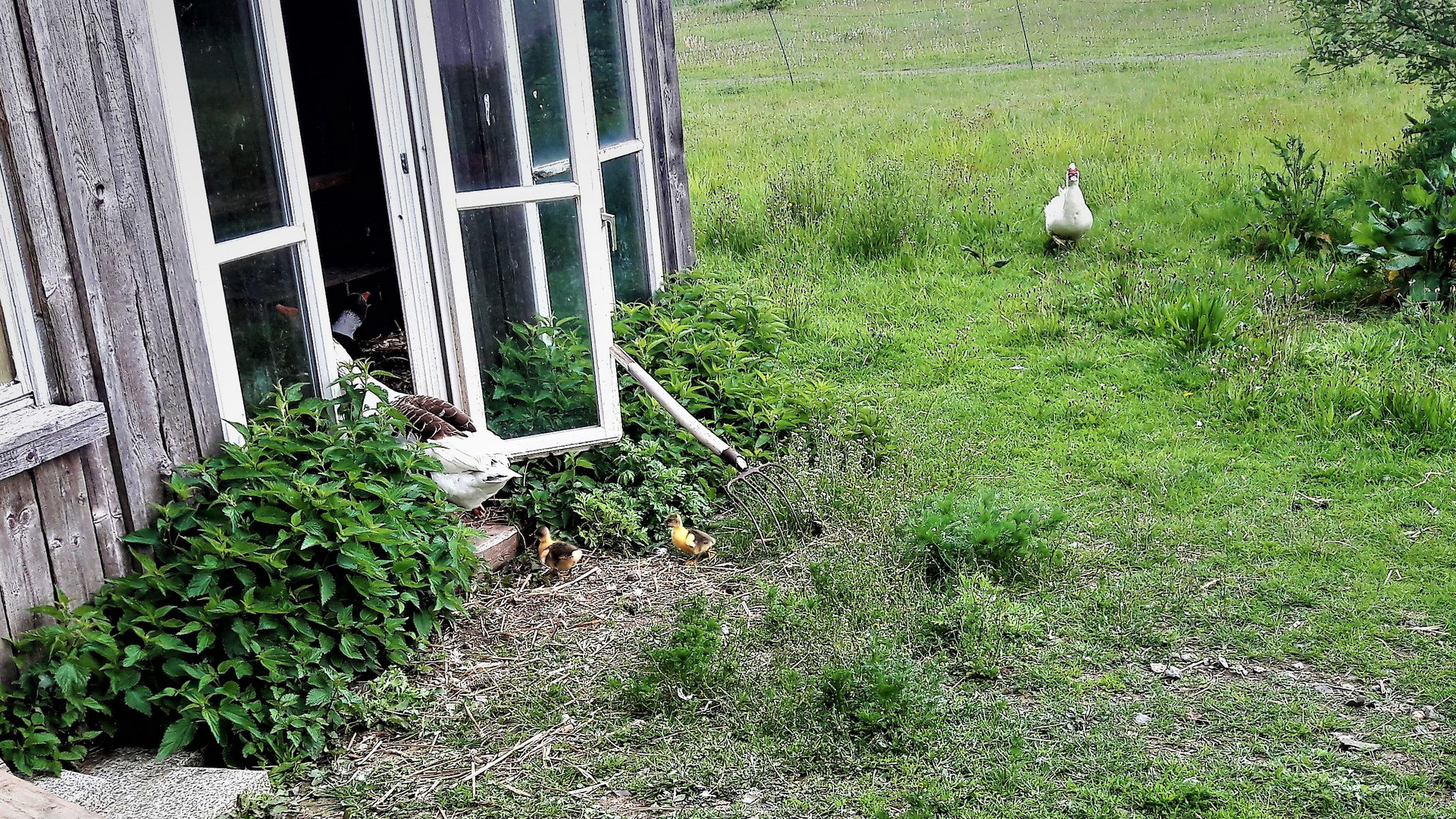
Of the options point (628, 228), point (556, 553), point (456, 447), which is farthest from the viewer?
point (628, 228)

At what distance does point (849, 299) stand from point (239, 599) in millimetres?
5394

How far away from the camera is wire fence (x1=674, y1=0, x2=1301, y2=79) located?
63.4ft

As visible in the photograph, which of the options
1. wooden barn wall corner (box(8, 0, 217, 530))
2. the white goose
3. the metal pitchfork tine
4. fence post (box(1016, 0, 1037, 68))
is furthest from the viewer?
fence post (box(1016, 0, 1037, 68))

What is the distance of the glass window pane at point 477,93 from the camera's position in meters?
4.44

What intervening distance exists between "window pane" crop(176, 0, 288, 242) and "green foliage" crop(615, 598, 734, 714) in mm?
2017

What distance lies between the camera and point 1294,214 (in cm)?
826

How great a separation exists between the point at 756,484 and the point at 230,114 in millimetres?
2552

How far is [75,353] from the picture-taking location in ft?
10.9

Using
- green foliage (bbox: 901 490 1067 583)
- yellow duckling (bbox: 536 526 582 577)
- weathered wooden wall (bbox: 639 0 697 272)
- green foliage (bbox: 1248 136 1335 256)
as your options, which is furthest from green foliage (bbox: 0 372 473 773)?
green foliage (bbox: 1248 136 1335 256)

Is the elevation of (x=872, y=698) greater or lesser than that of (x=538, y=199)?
lesser

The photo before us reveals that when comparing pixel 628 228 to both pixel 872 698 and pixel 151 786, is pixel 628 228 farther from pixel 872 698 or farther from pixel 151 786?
pixel 151 786

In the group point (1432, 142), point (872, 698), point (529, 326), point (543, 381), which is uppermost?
point (1432, 142)

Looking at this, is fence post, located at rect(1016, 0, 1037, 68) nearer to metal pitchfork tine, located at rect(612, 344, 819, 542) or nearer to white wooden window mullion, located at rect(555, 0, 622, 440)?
metal pitchfork tine, located at rect(612, 344, 819, 542)

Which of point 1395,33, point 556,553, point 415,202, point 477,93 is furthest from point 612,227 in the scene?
point 1395,33
